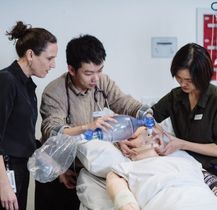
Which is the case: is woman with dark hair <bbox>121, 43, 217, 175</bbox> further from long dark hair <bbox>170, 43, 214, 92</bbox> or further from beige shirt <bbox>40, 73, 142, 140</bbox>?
beige shirt <bbox>40, 73, 142, 140</bbox>

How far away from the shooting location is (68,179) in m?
1.84

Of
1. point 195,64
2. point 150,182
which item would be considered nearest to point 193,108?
point 195,64

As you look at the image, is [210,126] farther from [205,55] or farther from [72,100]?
[72,100]

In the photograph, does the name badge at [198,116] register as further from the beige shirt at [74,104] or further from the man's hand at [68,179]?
the man's hand at [68,179]

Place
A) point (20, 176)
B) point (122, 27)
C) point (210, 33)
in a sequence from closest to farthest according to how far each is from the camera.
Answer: point (20, 176) < point (122, 27) < point (210, 33)

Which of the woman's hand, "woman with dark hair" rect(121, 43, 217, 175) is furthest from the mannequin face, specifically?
the woman's hand

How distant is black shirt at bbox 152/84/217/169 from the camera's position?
185cm

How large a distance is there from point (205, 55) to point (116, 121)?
57 centimetres

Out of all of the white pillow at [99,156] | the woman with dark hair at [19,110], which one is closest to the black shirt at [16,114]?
the woman with dark hair at [19,110]

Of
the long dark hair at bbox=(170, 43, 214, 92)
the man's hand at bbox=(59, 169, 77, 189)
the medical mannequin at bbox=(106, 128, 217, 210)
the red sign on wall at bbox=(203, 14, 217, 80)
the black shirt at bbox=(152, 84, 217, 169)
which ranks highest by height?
the red sign on wall at bbox=(203, 14, 217, 80)

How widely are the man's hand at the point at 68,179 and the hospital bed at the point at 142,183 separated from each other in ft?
0.75

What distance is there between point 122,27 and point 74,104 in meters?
0.79

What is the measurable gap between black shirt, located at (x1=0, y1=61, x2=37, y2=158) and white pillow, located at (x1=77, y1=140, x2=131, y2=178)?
0.86ft

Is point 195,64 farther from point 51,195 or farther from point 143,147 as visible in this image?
point 51,195
